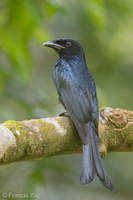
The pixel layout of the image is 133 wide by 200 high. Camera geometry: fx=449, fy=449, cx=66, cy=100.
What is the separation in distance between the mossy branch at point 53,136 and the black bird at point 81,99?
0.10 meters

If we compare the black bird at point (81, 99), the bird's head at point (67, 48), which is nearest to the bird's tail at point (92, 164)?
the black bird at point (81, 99)

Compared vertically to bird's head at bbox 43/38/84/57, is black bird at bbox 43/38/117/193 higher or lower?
lower

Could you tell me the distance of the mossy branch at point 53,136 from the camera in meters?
3.08

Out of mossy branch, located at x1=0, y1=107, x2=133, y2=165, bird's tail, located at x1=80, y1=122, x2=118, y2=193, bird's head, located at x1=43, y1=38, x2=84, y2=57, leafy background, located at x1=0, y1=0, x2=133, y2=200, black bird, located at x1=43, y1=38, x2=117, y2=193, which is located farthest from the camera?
bird's head, located at x1=43, y1=38, x2=84, y2=57

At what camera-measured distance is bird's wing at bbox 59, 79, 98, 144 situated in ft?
12.9

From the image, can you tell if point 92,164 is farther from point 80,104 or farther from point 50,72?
point 50,72

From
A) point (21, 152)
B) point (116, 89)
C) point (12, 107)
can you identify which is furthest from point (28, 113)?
point (116, 89)

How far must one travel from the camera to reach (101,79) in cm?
748

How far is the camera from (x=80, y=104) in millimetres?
4266

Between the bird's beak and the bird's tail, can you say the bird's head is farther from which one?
the bird's tail

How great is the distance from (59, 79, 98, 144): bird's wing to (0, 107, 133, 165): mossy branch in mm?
87

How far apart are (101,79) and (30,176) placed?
→ 3.42 m

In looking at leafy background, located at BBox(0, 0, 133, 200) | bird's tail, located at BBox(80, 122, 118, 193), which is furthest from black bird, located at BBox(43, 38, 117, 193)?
leafy background, located at BBox(0, 0, 133, 200)

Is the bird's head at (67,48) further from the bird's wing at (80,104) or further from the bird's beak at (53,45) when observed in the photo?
the bird's wing at (80,104)
